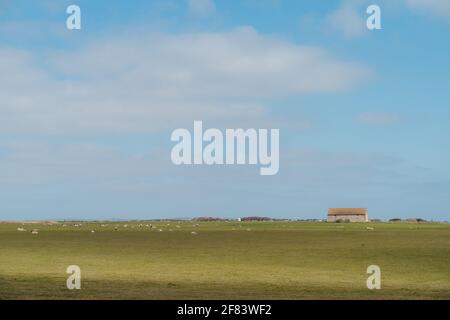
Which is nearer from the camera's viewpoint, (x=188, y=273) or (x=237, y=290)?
(x=237, y=290)

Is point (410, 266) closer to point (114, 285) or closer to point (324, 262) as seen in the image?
point (324, 262)

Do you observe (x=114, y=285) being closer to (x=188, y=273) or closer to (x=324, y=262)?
(x=188, y=273)

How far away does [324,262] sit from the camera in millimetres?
44906

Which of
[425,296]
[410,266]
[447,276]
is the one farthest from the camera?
[410,266]
